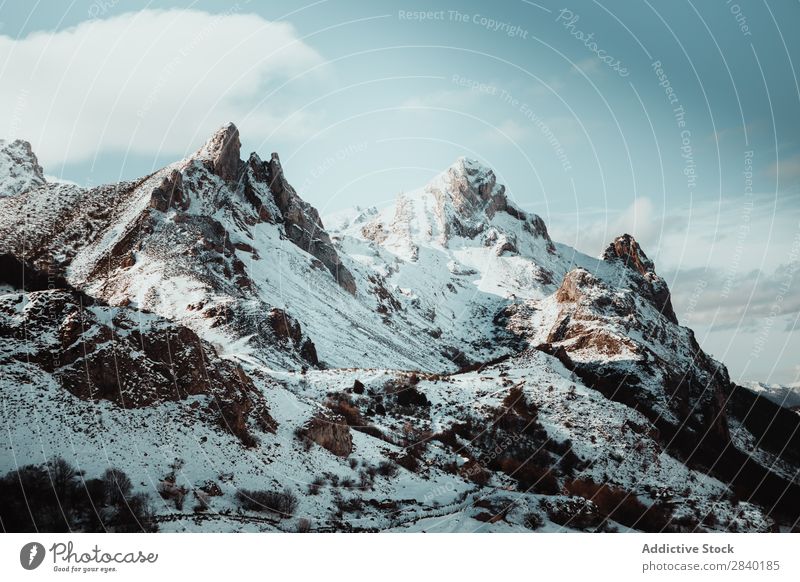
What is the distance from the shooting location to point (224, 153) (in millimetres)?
148375

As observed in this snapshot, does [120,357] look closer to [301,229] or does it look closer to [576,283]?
[576,283]

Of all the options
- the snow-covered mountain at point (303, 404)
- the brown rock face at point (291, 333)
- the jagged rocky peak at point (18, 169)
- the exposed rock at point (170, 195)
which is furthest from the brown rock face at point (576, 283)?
the jagged rocky peak at point (18, 169)

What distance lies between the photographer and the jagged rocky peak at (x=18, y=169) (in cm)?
17475

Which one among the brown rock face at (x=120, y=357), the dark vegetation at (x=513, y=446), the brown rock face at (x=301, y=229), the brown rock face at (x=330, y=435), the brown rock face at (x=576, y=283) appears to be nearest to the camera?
the brown rock face at (x=120, y=357)

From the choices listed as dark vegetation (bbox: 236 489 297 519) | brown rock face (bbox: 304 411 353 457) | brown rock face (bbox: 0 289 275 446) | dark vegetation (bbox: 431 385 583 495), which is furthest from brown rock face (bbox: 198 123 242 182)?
dark vegetation (bbox: 236 489 297 519)

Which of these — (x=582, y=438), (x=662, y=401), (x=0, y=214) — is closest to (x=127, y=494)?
(x=582, y=438)

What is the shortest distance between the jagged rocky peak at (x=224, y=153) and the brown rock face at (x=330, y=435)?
113 m

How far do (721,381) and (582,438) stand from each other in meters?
83.2

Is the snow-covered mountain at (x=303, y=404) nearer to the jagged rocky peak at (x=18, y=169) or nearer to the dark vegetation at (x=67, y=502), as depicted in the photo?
the dark vegetation at (x=67, y=502)

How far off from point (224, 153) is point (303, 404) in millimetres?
115017

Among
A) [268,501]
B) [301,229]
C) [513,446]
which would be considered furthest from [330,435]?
[301,229]

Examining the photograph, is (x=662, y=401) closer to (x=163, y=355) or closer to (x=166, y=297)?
(x=163, y=355)

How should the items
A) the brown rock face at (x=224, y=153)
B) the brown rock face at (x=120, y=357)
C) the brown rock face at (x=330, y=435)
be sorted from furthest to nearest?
the brown rock face at (x=224, y=153), the brown rock face at (x=330, y=435), the brown rock face at (x=120, y=357)

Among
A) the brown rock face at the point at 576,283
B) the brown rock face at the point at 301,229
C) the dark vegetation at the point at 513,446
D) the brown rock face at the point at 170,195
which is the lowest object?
the dark vegetation at the point at 513,446
